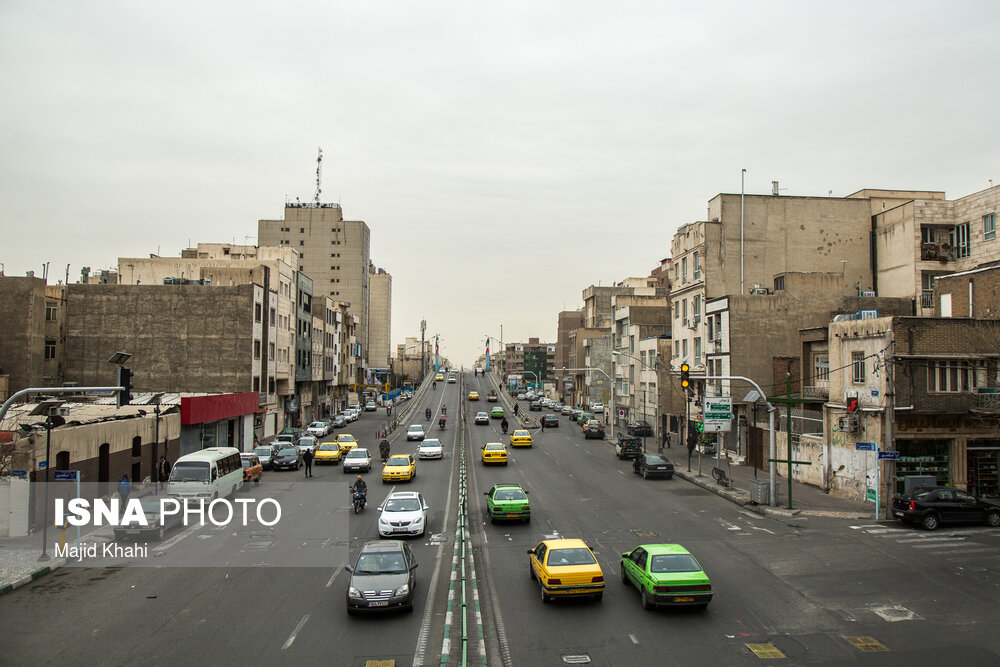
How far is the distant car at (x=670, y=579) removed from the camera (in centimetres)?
1441

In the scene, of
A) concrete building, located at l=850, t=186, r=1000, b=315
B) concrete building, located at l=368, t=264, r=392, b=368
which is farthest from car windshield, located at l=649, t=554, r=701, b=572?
concrete building, located at l=368, t=264, r=392, b=368

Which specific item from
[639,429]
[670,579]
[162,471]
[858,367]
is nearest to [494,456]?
[162,471]

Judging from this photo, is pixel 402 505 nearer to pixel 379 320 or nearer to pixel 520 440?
pixel 520 440

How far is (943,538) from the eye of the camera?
22094 millimetres

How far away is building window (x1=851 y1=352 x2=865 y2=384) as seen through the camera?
2966cm

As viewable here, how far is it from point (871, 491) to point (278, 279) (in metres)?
49.4

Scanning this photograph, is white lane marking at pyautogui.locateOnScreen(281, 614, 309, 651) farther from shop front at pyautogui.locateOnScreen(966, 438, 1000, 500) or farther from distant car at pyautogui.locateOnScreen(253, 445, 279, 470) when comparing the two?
distant car at pyautogui.locateOnScreen(253, 445, 279, 470)

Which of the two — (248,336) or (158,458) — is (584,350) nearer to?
(248,336)

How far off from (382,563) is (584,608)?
4774mm

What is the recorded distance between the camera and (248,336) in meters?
51.1

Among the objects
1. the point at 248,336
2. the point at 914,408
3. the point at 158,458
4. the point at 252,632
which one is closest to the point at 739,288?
the point at 914,408

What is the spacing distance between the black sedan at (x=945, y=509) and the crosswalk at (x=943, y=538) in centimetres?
35

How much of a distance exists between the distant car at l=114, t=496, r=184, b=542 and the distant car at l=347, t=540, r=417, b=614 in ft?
33.2

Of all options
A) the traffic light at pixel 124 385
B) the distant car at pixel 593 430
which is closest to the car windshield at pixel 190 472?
the traffic light at pixel 124 385
